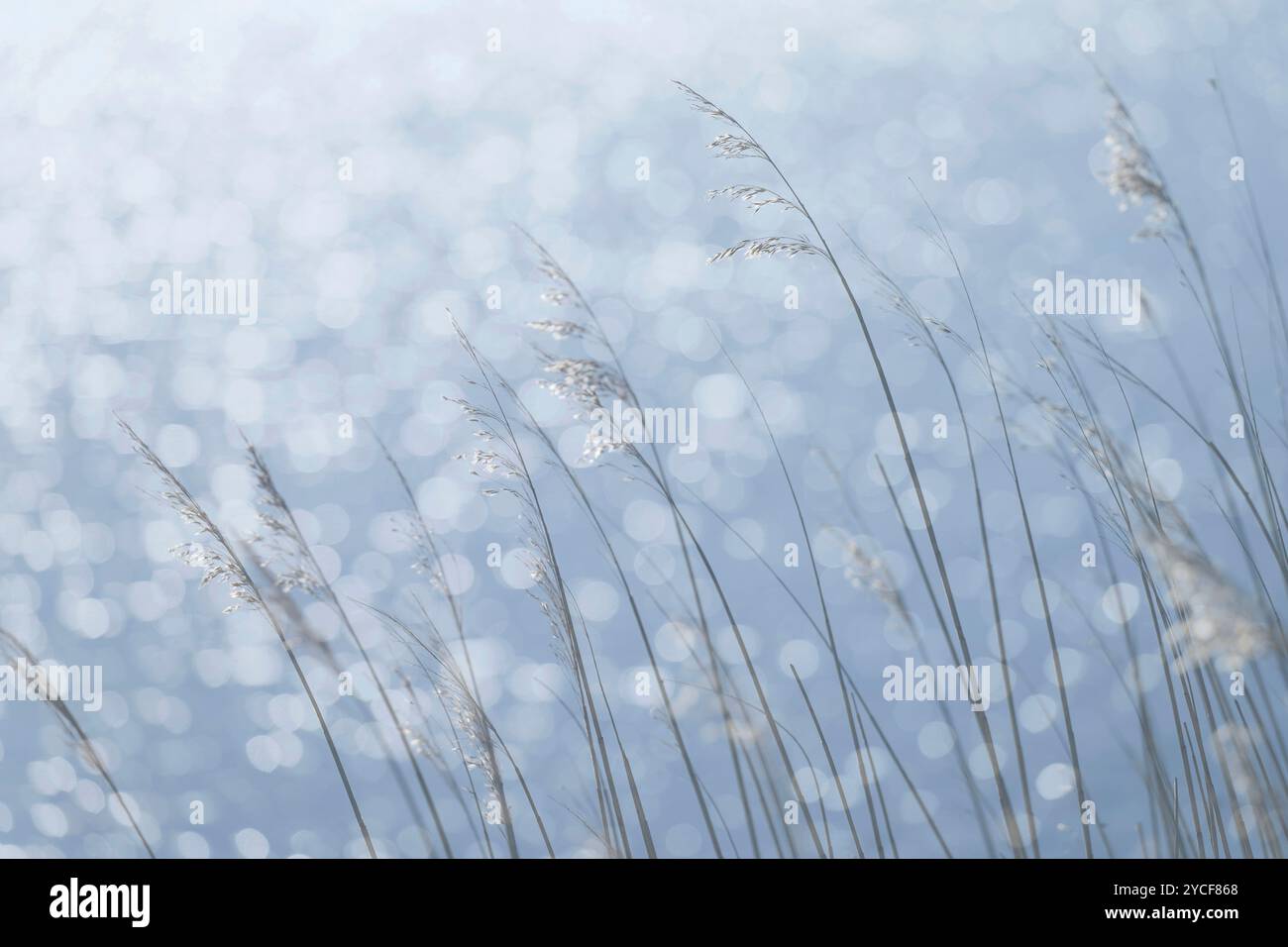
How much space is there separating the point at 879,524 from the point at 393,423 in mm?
1336

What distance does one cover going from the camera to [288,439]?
258 cm

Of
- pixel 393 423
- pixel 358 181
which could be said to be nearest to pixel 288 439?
pixel 393 423

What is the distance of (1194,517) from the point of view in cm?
123

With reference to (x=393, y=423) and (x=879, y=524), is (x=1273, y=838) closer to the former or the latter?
(x=879, y=524)

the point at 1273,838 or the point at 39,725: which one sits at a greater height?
the point at 39,725

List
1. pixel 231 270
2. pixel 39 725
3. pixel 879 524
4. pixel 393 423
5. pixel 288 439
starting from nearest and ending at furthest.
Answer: pixel 39 725
pixel 879 524
pixel 231 270
pixel 393 423
pixel 288 439

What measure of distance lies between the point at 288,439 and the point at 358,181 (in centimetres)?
80

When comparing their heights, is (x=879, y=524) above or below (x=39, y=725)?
above
